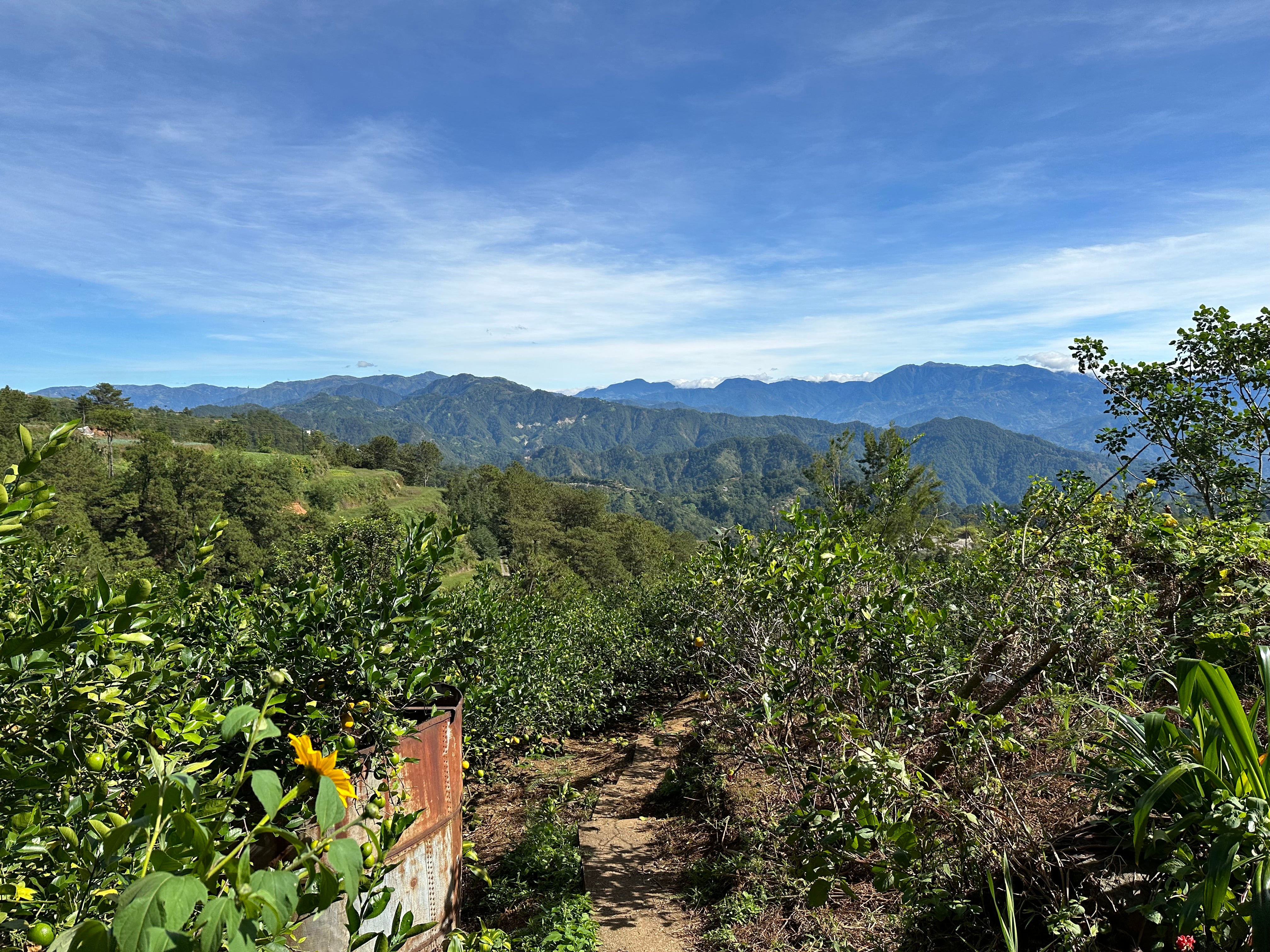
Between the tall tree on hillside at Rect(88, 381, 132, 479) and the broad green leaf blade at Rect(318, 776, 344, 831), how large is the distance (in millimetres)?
64253

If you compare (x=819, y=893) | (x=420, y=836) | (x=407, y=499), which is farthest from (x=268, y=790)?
(x=407, y=499)

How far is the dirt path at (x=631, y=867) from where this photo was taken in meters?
4.55

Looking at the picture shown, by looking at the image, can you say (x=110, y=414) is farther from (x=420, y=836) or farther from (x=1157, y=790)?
(x=1157, y=790)

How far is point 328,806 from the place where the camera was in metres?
0.94

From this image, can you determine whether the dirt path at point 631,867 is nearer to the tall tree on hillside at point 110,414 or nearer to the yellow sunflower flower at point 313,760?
the yellow sunflower flower at point 313,760

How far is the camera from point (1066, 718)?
303cm

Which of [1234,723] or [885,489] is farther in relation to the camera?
[885,489]

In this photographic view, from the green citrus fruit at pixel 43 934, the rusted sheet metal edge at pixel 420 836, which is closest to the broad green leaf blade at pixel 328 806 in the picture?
the green citrus fruit at pixel 43 934

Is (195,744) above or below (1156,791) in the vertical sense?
above

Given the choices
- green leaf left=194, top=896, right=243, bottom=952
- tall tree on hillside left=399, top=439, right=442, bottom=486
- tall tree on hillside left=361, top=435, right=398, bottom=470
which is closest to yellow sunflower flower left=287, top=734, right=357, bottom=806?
green leaf left=194, top=896, right=243, bottom=952

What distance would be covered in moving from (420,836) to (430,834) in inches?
3.7

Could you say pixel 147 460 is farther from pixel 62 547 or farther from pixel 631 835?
pixel 631 835

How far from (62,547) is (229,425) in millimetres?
87661

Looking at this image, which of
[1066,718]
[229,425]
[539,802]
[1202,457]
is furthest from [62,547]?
[229,425]
